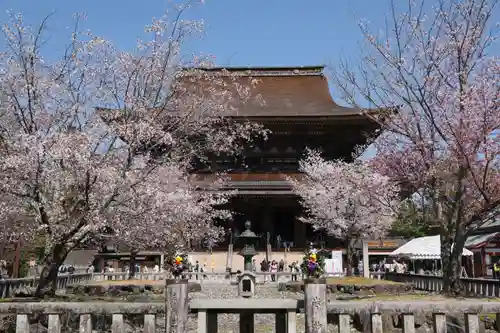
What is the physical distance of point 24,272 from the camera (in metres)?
31.6

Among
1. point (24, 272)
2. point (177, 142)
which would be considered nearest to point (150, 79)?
point (177, 142)

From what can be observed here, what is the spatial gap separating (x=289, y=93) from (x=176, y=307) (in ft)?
109

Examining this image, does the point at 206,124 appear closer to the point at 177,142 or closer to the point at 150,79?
the point at 177,142

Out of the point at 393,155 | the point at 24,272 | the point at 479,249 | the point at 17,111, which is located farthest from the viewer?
the point at 24,272

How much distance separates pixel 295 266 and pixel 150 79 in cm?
1740

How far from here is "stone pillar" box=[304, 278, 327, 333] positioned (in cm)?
651

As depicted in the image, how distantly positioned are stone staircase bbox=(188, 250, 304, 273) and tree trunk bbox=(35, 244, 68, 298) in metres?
17.5

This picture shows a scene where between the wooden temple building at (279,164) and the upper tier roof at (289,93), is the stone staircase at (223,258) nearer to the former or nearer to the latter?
the wooden temple building at (279,164)

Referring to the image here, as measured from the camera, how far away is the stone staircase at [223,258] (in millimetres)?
28953

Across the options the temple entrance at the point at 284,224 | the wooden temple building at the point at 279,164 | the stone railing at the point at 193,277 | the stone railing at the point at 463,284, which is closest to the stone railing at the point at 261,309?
the stone railing at the point at 463,284

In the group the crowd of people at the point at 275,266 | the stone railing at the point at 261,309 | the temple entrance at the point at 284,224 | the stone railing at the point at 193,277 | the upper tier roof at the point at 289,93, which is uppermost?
the upper tier roof at the point at 289,93

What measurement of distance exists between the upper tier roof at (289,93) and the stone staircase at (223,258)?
870 centimetres

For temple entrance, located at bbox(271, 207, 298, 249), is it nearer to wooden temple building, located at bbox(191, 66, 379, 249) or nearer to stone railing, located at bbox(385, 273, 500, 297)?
wooden temple building, located at bbox(191, 66, 379, 249)

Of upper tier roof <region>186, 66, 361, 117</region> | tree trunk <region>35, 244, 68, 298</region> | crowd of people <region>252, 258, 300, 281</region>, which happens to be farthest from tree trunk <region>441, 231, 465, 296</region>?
upper tier roof <region>186, 66, 361, 117</region>
